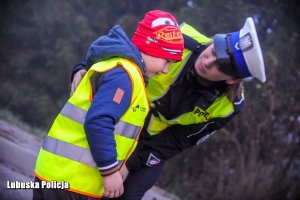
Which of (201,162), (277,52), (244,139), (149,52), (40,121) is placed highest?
(149,52)

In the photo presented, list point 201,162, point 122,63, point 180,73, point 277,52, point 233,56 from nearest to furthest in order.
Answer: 1. point 122,63
2. point 233,56
3. point 180,73
4. point 201,162
5. point 277,52

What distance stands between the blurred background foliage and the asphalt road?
53.3 inches

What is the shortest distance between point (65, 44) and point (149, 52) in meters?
6.67

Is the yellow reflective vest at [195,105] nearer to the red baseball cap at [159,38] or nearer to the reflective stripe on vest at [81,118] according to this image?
the red baseball cap at [159,38]

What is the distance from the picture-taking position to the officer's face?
9.49ft

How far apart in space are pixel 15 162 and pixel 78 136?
1838 mm

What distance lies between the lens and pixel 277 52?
7.14 m

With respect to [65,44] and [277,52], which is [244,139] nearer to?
[277,52]

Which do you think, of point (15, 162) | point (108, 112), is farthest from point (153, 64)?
point (15, 162)

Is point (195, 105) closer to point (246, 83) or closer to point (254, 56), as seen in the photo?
point (254, 56)

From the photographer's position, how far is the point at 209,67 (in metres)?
2.91

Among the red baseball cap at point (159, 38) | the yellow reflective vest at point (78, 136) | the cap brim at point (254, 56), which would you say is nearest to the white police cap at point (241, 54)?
the cap brim at point (254, 56)

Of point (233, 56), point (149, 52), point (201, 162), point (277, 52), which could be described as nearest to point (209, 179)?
point (201, 162)

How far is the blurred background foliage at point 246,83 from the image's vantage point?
225 inches
